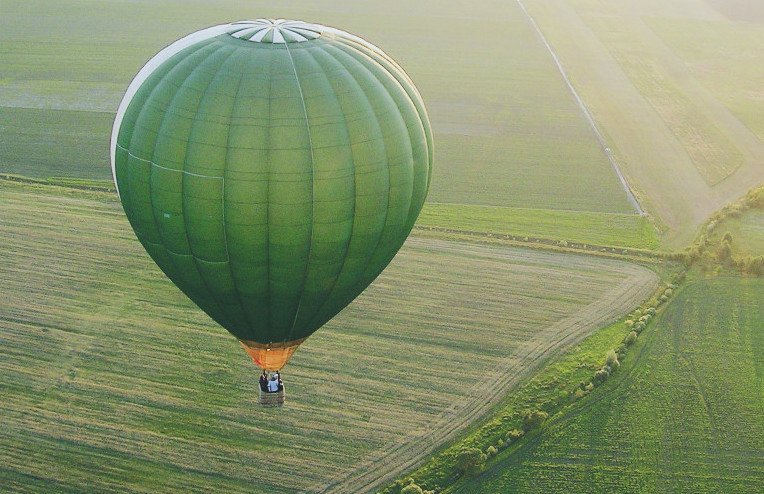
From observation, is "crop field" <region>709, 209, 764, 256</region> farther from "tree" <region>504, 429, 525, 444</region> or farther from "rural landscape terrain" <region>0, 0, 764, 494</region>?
"tree" <region>504, 429, 525, 444</region>

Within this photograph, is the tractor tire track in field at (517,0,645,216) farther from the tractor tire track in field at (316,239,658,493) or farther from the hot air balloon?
the hot air balloon

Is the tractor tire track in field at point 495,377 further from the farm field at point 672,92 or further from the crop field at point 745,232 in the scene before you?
the farm field at point 672,92

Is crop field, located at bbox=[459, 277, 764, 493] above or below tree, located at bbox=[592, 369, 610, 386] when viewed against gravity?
below

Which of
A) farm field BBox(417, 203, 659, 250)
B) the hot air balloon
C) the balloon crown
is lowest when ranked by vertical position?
farm field BBox(417, 203, 659, 250)

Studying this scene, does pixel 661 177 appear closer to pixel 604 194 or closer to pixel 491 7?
pixel 604 194

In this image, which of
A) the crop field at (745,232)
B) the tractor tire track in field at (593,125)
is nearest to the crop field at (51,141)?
the tractor tire track in field at (593,125)

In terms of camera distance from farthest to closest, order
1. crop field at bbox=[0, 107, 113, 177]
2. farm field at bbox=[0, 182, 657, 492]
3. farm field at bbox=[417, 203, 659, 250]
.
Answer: crop field at bbox=[0, 107, 113, 177] < farm field at bbox=[417, 203, 659, 250] < farm field at bbox=[0, 182, 657, 492]

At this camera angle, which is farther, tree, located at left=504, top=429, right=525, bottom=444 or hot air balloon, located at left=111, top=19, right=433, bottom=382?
tree, located at left=504, top=429, right=525, bottom=444

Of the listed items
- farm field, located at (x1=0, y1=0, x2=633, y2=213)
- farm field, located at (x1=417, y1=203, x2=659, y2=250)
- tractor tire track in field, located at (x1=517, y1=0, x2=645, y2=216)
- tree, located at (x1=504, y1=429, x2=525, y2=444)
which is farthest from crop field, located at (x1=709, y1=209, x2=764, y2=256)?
tree, located at (x1=504, y1=429, x2=525, y2=444)

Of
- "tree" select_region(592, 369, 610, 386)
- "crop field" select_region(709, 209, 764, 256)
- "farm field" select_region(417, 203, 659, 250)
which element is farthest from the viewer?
"farm field" select_region(417, 203, 659, 250)
